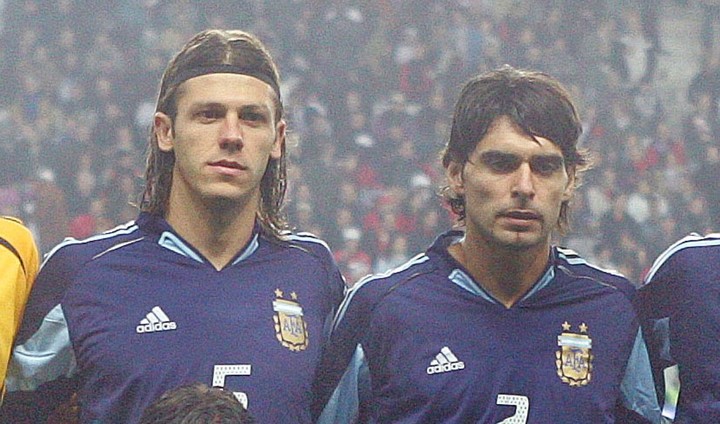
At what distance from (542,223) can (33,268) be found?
44.3 inches

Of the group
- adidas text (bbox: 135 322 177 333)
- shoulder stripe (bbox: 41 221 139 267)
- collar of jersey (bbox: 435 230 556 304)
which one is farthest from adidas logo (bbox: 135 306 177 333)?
collar of jersey (bbox: 435 230 556 304)

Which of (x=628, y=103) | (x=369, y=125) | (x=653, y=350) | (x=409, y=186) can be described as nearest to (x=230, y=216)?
→ (x=653, y=350)

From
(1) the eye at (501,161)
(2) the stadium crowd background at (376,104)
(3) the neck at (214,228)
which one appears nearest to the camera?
(1) the eye at (501,161)

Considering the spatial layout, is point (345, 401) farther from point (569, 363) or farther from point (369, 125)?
point (369, 125)

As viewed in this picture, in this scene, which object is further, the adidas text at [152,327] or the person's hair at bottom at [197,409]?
the adidas text at [152,327]

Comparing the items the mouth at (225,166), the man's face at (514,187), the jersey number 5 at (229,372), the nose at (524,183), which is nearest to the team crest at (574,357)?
the man's face at (514,187)

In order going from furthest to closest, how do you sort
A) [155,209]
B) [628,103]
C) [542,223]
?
[628,103], [155,209], [542,223]

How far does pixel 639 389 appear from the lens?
274cm

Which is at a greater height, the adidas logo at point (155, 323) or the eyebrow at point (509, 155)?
the eyebrow at point (509, 155)

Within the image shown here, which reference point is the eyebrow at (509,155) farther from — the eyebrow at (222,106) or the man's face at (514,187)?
the eyebrow at (222,106)

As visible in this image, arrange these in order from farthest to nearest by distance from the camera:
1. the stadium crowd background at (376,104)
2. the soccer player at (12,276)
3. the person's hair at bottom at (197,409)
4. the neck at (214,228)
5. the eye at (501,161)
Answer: the stadium crowd background at (376,104), the neck at (214,228), the eye at (501,161), the soccer player at (12,276), the person's hair at bottom at (197,409)

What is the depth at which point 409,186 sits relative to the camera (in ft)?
40.0

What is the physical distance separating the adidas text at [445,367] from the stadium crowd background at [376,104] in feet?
26.3

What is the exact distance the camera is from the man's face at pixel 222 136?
A: 8.95 feet
